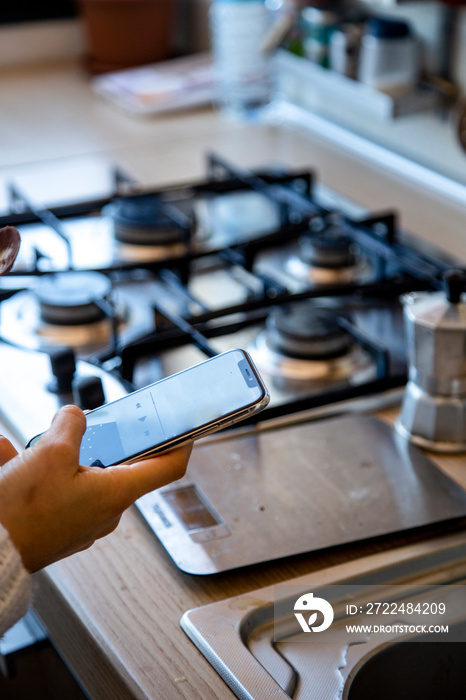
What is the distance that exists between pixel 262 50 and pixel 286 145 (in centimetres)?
15

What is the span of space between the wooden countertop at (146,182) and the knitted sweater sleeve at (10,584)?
9 cm

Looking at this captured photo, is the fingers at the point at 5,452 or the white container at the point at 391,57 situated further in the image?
the white container at the point at 391,57

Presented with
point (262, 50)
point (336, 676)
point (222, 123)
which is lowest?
point (336, 676)

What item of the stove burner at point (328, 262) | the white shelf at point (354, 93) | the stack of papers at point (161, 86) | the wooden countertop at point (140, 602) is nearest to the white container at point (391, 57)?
the white shelf at point (354, 93)

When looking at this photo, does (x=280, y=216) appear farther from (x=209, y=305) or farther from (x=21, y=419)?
(x=21, y=419)

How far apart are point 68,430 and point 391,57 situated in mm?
891

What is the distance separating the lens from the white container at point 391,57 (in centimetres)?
123

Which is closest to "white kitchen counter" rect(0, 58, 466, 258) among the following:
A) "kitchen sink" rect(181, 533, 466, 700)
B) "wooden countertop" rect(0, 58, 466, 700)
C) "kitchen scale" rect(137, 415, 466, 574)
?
"wooden countertop" rect(0, 58, 466, 700)

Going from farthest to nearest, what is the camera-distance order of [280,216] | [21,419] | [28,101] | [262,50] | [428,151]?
1. [28,101]
2. [262,50]
3. [428,151]
4. [280,216]
5. [21,419]

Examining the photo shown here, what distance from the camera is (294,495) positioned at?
0.69 meters

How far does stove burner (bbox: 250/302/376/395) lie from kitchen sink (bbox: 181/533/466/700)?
23cm

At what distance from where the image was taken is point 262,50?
4.63 ft

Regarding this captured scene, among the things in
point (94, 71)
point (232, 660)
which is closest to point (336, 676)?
point (232, 660)

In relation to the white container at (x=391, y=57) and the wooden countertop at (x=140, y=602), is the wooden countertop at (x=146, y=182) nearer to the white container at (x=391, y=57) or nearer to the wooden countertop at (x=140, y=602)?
the wooden countertop at (x=140, y=602)
